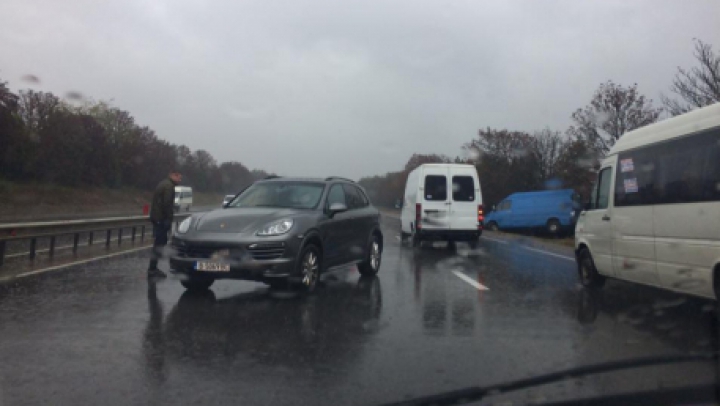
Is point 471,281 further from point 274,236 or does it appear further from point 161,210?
point 161,210

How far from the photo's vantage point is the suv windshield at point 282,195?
9.18 meters

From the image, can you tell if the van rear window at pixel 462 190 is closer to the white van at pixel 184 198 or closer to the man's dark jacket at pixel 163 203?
the man's dark jacket at pixel 163 203

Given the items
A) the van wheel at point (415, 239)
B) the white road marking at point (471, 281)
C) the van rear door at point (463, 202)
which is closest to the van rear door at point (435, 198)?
the van rear door at point (463, 202)

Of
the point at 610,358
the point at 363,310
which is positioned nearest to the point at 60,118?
the point at 363,310

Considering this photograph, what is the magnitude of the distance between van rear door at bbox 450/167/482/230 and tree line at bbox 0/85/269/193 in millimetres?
10299

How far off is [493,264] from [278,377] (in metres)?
9.20

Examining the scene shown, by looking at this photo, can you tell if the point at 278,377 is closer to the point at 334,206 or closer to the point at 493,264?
the point at 334,206

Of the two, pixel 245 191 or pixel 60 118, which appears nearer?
pixel 245 191

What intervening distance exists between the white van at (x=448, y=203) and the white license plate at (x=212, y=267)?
31.9 feet

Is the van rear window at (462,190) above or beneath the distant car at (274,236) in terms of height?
above

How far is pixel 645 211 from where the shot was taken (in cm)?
763

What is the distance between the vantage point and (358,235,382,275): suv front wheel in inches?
425

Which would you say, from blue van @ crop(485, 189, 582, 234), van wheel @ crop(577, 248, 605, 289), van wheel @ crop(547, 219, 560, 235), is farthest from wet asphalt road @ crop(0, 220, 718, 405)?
van wheel @ crop(547, 219, 560, 235)

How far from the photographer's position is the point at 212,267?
7.80 m
